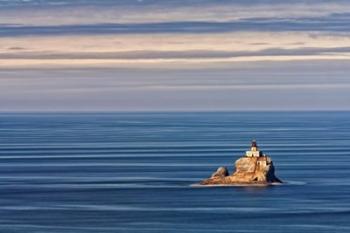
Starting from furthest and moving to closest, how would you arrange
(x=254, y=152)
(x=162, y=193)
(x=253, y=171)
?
(x=253, y=171) → (x=162, y=193) → (x=254, y=152)

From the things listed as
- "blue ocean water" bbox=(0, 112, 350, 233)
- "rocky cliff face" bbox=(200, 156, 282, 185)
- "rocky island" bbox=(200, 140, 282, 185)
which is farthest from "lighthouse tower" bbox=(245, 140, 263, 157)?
"blue ocean water" bbox=(0, 112, 350, 233)

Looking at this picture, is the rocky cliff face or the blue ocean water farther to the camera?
the rocky cliff face

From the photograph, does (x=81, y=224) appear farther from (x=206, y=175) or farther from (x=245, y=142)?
(x=245, y=142)

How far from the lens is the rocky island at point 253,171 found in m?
98.0

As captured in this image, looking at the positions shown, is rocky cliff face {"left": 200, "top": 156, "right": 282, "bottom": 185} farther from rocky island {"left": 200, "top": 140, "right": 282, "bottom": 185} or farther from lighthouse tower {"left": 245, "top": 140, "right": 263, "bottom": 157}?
lighthouse tower {"left": 245, "top": 140, "right": 263, "bottom": 157}

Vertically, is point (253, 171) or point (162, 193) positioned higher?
point (253, 171)

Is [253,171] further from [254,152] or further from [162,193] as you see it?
[162,193]

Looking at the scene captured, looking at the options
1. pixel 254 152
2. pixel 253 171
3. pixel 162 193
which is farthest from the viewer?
pixel 253 171

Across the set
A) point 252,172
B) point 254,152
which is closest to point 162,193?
point 252,172

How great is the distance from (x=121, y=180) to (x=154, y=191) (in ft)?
40.5

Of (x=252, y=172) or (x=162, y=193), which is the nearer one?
(x=162, y=193)

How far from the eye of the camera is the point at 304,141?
187875 millimetres

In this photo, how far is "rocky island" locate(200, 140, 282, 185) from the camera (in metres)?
98.0

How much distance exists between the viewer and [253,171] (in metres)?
100
